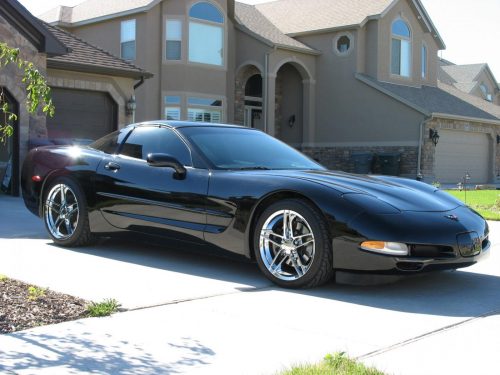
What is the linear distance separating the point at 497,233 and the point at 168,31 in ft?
51.2

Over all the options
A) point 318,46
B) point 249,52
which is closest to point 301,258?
point 249,52

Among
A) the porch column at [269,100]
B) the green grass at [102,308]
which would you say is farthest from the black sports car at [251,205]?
the porch column at [269,100]

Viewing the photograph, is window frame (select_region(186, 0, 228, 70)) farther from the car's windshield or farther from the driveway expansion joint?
the driveway expansion joint

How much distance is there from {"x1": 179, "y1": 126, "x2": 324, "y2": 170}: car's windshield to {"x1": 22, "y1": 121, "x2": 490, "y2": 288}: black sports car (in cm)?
1

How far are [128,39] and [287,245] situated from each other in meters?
18.9

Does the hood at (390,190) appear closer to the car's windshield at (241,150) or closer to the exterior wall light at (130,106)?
the car's windshield at (241,150)

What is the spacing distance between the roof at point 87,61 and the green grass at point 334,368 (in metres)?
12.8

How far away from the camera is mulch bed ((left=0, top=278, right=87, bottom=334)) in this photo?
14.1 feet

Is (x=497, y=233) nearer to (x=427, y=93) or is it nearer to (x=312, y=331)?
(x=312, y=331)

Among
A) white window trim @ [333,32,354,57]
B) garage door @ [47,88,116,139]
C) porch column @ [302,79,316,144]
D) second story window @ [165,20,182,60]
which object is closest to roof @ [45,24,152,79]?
garage door @ [47,88,116,139]

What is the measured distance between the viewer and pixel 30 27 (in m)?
13.8

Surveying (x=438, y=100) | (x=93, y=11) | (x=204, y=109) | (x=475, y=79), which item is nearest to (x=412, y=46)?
(x=438, y=100)

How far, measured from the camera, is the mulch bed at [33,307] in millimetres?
4305

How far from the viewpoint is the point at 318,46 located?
26.3 meters
